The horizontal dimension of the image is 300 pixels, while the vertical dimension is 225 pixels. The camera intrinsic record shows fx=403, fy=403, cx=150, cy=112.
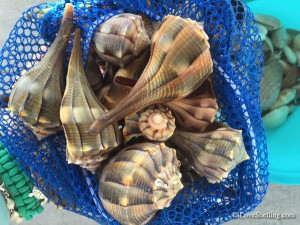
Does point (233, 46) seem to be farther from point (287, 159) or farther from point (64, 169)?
point (287, 159)

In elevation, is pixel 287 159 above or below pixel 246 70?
below

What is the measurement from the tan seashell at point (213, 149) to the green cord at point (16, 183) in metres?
0.19

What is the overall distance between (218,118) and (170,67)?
0.13 m

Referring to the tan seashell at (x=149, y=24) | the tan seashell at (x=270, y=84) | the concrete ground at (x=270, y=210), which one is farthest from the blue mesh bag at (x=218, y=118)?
the concrete ground at (x=270, y=210)

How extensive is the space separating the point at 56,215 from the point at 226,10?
669 millimetres

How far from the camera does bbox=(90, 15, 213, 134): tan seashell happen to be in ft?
1.26

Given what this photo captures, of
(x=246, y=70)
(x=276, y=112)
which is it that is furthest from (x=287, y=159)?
(x=246, y=70)

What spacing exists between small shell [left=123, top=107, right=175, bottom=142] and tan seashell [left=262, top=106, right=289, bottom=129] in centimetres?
38

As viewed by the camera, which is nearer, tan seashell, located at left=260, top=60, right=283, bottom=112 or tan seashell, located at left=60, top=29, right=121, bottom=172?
tan seashell, located at left=60, top=29, right=121, bottom=172

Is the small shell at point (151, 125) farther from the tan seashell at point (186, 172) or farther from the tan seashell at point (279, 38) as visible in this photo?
the tan seashell at point (279, 38)

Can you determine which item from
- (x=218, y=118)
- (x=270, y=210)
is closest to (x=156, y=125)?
(x=218, y=118)

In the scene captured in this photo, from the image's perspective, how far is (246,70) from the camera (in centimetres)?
48

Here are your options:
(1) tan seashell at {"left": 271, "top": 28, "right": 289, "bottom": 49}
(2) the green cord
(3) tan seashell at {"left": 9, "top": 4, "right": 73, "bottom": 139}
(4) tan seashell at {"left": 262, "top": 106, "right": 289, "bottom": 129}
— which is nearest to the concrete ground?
(4) tan seashell at {"left": 262, "top": 106, "right": 289, "bottom": 129}

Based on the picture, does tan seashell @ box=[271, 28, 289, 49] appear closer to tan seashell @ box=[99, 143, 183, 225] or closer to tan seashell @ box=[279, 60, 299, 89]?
tan seashell @ box=[279, 60, 299, 89]
